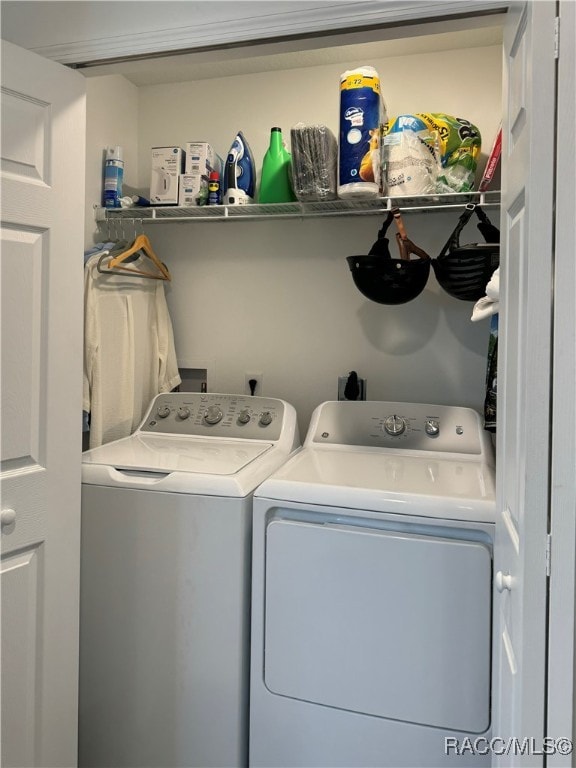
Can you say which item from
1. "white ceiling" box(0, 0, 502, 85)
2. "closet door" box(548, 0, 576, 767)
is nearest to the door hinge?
"closet door" box(548, 0, 576, 767)

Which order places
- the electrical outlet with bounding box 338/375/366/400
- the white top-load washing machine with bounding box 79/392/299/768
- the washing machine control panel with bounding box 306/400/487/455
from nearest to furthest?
1. the white top-load washing machine with bounding box 79/392/299/768
2. the washing machine control panel with bounding box 306/400/487/455
3. the electrical outlet with bounding box 338/375/366/400

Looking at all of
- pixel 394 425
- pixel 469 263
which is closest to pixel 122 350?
pixel 394 425

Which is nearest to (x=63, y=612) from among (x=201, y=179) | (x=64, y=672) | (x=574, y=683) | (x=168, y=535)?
(x=64, y=672)

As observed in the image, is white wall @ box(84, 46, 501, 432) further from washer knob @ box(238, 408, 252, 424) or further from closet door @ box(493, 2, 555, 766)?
closet door @ box(493, 2, 555, 766)

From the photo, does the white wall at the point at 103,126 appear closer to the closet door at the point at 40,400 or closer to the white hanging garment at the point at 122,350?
the white hanging garment at the point at 122,350

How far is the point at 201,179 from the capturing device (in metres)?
2.33

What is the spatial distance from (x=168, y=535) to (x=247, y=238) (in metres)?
1.41

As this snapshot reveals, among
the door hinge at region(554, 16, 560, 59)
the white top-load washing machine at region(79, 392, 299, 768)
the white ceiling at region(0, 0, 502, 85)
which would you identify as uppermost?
the white ceiling at region(0, 0, 502, 85)

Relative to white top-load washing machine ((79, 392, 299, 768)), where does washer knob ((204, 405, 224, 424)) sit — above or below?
above

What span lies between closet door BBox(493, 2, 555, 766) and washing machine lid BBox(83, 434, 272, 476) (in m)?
0.90

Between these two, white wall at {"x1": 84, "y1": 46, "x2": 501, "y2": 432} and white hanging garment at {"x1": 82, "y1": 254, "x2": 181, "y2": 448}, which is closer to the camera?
white hanging garment at {"x1": 82, "y1": 254, "x2": 181, "y2": 448}

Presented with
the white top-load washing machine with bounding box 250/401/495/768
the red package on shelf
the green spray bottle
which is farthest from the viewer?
the green spray bottle

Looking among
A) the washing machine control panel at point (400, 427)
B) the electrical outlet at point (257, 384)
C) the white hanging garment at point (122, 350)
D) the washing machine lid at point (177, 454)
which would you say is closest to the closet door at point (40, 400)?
the washing machine lid at point (177, 454)

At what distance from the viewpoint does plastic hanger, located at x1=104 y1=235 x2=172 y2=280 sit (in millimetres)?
2180
